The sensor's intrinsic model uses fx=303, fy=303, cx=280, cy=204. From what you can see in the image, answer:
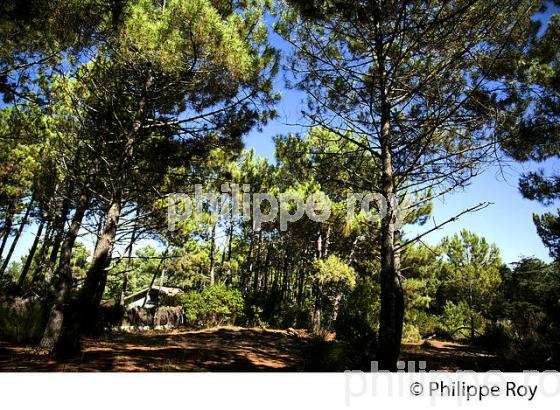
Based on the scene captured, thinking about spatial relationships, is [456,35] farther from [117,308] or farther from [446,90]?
[117,308]

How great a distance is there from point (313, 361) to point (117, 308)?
1027 centimetres

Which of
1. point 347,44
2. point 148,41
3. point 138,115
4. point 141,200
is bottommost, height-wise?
point 141,200

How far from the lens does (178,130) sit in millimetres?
6445

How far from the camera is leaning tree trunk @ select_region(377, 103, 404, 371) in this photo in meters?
3.61

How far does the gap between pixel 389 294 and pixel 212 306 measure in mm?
10680

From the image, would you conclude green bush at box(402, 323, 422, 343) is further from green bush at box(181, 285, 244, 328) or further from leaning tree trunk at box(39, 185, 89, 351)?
leaning tree trunk at box(39, 185, 89, 351)

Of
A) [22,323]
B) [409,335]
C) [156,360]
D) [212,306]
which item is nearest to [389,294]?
[156,360]

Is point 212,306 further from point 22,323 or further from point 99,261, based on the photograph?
point 99,261

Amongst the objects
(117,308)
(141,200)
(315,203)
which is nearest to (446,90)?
(141,200)

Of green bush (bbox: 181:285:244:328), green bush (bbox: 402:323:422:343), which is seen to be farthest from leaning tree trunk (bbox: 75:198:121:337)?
green bush (bbox: 402:323:422:343)

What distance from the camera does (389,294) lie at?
3.81 metres

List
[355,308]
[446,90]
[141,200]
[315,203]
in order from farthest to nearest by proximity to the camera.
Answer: [315,203], [355,308], [141,200], [446,90]

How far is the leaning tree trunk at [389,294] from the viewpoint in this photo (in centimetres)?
361

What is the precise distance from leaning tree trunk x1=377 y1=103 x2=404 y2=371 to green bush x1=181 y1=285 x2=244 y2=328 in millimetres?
10450
